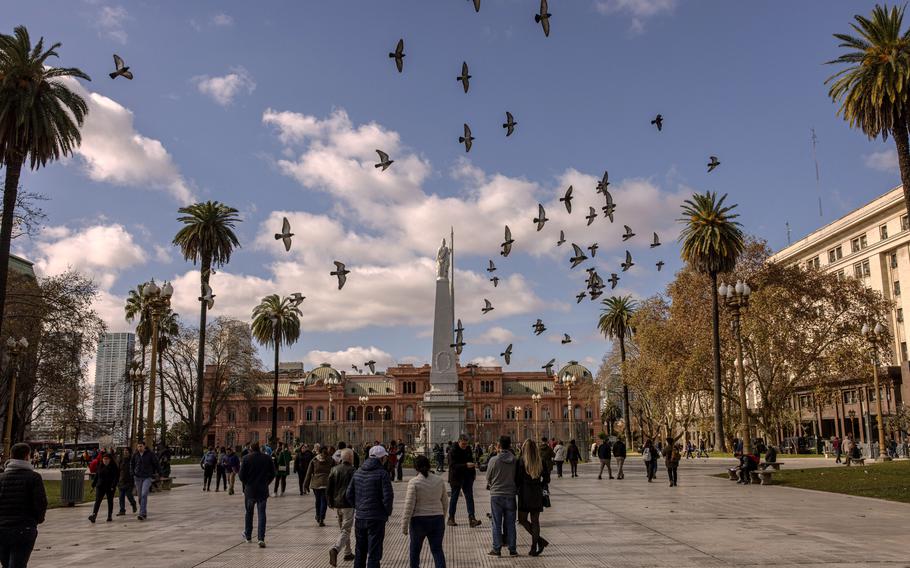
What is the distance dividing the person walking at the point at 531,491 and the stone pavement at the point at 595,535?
27 cm

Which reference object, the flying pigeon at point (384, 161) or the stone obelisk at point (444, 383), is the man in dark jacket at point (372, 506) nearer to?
the flying pigeon at point (384, 161)

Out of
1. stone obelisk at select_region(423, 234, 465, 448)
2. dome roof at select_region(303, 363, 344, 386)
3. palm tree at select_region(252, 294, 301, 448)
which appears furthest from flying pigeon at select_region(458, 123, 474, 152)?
dome roof at select_region(303, 363, 344, 386)

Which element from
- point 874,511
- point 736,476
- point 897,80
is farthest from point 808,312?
point 874,511

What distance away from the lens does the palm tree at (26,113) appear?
88.5 feet

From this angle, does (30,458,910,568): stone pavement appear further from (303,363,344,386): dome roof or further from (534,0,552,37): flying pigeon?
(303,363,344,386): dome roof

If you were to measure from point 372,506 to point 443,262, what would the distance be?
36928 millimetres

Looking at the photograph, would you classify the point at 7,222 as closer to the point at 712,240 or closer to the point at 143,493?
the point at 143,493

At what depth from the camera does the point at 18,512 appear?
6.68 m

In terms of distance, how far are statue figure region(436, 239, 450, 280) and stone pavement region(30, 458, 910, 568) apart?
25.3 metres

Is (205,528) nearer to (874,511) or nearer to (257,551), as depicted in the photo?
(257,551)

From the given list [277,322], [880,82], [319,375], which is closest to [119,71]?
[880,82]

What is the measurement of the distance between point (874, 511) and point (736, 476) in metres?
10.2

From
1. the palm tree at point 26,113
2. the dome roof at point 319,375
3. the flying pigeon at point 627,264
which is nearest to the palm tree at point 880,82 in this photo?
the flying pigeon at point 627,264

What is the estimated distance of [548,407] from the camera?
110 m
